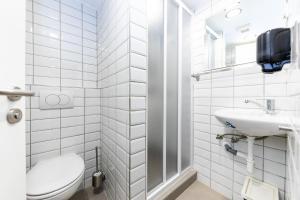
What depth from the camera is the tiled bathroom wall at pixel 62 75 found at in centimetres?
120

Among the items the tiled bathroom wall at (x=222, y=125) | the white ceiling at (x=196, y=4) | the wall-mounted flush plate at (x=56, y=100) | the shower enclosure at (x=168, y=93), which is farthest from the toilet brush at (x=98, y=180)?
the white ceiling at (x=196, y=4)

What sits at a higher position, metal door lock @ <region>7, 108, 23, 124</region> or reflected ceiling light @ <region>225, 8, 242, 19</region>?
reflected ceiling light @ <region>225, 8, 242, 19</region>

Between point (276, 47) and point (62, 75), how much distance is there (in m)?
1.59

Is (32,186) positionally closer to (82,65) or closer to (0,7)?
(0,7)

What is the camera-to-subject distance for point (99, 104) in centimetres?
158

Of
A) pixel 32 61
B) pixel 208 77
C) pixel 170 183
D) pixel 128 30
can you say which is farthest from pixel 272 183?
pixel 32 61

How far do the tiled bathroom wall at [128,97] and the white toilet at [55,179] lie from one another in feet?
0.99

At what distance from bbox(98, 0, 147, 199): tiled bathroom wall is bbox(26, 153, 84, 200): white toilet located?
0.99 ft

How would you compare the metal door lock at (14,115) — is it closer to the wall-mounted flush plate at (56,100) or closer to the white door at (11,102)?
the white door at (11,102)

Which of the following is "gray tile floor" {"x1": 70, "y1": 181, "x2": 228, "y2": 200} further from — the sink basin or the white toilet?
the sink basin

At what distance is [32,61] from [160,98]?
1221 mm

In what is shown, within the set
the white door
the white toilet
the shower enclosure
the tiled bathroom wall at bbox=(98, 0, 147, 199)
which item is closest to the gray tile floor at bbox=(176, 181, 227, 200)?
the shower enclosure

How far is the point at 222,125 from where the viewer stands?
1.30 meters

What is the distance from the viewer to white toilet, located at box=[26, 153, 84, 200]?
80 cm
